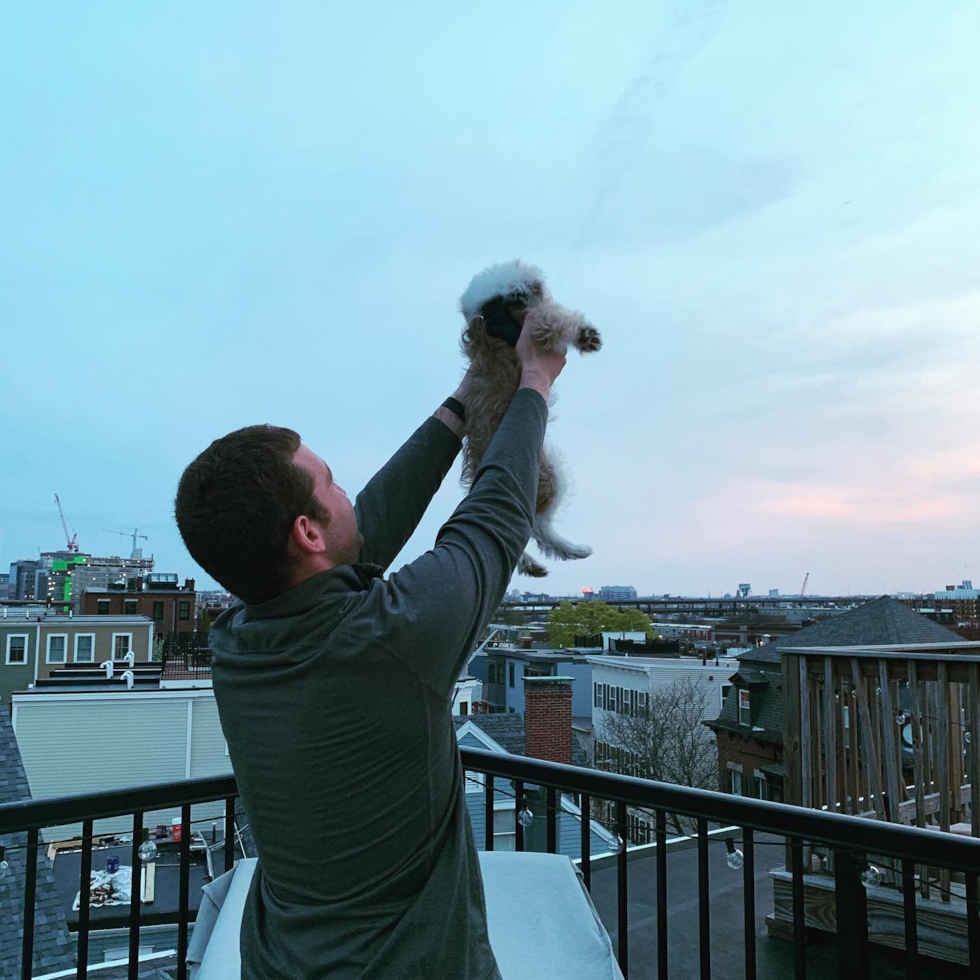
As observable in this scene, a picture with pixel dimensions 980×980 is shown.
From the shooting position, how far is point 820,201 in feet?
37.5

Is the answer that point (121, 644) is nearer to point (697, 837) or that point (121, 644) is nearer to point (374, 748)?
point (697, 837)

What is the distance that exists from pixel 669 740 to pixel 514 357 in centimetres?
2380

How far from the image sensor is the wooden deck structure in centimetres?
363

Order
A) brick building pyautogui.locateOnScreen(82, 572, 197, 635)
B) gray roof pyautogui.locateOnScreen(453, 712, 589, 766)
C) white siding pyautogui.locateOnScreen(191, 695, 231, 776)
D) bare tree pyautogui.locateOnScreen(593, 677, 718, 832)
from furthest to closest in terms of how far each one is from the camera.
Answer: brick building pyautogui.locateOnScreen(82, 572, 197, 635) < bare tree pyautogui.locateOnScreen(593, 677, 718, 832) < white siding pyautogui.locateOnScreen(191, 695, 231, 776) < gray roof pyautogui.locateOnScreen(453, 712, 589, 766)

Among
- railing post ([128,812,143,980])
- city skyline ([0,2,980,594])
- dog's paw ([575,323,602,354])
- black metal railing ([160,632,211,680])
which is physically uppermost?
city skyline ([0,2,980,594])

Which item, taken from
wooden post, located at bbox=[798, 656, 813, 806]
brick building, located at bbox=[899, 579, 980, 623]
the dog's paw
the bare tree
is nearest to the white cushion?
the dog's paw

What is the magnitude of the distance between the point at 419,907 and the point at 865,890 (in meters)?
1.10

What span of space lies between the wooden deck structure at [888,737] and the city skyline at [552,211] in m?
1.78

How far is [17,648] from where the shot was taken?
2484 cm

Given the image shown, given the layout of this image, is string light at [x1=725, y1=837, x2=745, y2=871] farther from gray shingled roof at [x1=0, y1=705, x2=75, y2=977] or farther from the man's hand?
gray shingled roof at [x1=0, y1=705, x2=75, y2=977]

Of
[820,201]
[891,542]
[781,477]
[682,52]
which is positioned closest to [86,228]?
[682,52]

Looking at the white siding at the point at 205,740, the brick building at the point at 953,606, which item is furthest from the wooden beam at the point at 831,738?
the brick building at the point at 953,606

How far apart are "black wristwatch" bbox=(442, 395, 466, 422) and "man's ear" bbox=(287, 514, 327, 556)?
45 cm

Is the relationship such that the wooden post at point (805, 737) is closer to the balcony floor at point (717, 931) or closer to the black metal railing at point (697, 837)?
the balcony floor at point (717, 931)
